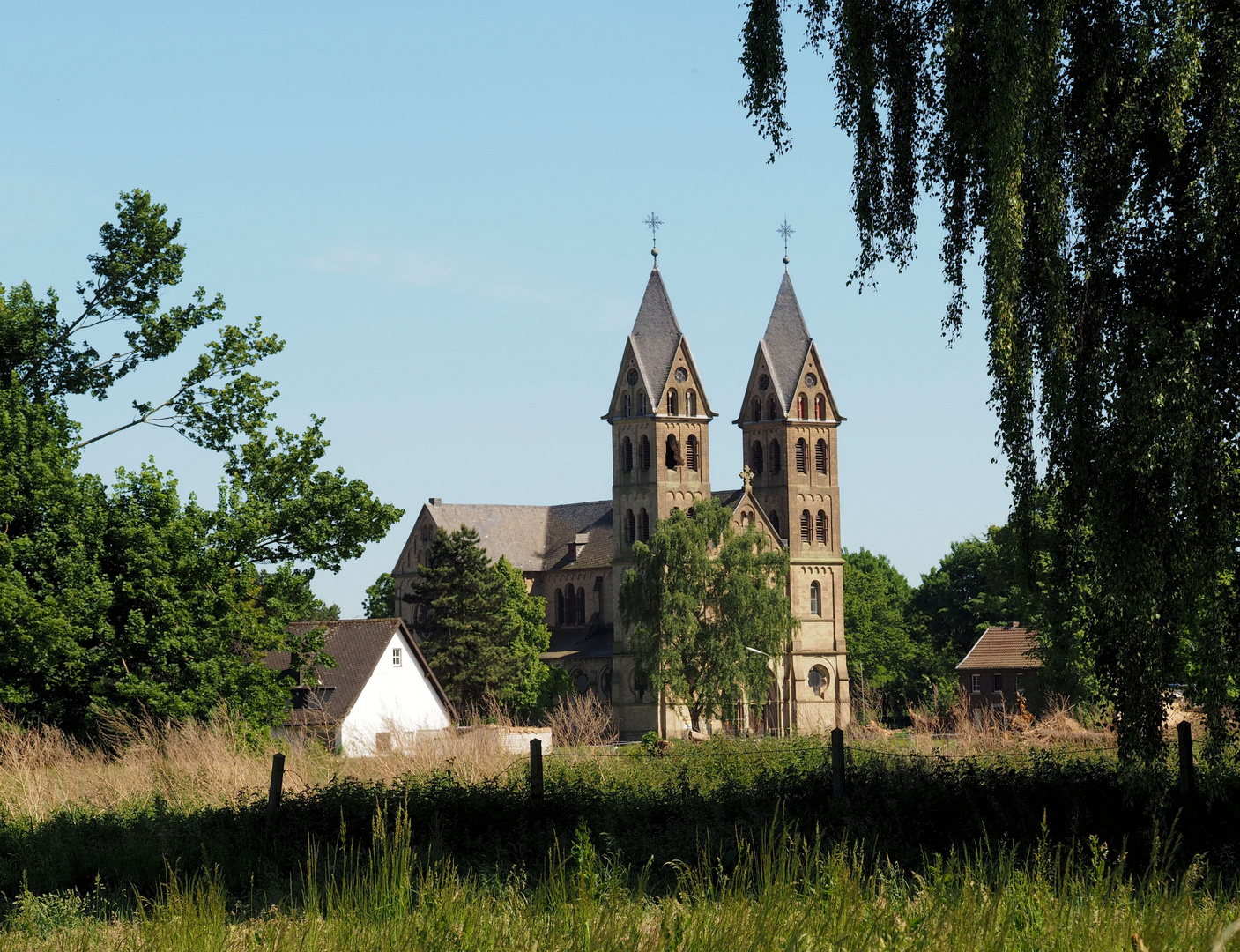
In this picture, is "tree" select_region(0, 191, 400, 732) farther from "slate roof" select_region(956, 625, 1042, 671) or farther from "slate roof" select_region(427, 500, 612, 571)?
"slate roof" select_region(427, 500, 612, 571)

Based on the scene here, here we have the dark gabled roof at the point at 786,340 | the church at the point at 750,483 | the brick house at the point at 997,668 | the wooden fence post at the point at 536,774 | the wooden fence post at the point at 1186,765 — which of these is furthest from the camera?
the dark gabled roof at the point at 786,340

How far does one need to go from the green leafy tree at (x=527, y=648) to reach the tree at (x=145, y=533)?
136 ft

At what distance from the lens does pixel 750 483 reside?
8200cm

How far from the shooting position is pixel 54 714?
86.9ft

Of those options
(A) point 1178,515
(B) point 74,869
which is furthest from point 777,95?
(B) point 74,869

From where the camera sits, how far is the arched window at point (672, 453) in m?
79.4

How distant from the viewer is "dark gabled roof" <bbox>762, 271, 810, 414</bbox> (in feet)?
273

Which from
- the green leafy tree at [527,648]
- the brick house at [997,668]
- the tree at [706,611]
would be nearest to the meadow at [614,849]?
the tree at [706,611]

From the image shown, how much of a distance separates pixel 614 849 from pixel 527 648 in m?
65.1

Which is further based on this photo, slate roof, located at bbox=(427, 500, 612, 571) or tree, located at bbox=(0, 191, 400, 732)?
slate roof, located at bbox=(427, 500, 612, 571)

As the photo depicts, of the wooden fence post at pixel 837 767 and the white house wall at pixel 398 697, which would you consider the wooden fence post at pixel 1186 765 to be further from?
the white house wall at pixel 398 697

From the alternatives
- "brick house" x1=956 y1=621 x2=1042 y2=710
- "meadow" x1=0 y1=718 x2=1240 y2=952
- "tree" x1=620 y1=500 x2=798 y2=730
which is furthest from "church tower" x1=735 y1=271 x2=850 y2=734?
"meadow" x1=0 y1=718 x2=1240 y2=952

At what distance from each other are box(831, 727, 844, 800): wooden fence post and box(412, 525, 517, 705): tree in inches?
2276

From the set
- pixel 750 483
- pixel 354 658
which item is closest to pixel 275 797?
pixel 354 658
